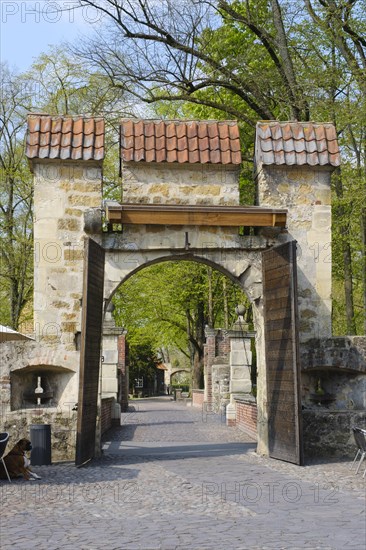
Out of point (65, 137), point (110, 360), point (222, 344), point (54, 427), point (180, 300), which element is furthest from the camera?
point (180, 300)

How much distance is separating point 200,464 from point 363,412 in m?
2.80

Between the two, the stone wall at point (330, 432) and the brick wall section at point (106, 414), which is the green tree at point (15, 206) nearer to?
the brick wall section at point (106, 414)

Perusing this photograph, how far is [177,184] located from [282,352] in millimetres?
3394

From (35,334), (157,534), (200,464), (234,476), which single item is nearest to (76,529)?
(157,534)

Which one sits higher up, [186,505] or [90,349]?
[90,349]

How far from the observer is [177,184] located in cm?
1480

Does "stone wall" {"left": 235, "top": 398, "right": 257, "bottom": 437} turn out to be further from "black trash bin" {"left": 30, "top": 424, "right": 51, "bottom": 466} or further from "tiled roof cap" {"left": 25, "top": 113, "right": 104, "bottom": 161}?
"tiled roof cap" {"left": 25, "top": 113, "right": 104, "bottom": 161}

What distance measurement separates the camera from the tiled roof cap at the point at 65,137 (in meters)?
14.4

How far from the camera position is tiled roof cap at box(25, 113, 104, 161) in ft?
47.3

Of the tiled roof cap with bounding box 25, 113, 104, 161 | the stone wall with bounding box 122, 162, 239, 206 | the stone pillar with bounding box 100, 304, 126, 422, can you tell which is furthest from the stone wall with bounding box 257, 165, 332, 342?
the stone pillar with bounding box 100, 304, 126, 422

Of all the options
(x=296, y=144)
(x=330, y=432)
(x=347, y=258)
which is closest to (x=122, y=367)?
(x=347, y=258)

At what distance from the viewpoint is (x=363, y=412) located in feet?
46.3

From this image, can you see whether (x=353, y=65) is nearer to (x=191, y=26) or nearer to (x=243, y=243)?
(x=191, y=26)

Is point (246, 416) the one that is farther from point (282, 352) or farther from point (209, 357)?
point (209, 357)
